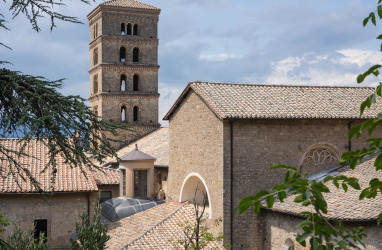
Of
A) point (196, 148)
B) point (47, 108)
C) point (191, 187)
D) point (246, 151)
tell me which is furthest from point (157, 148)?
point (47, 108)

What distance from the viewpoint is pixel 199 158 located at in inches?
754

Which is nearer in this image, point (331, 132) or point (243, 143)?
point (243, 143)

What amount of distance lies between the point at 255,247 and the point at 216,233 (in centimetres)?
146

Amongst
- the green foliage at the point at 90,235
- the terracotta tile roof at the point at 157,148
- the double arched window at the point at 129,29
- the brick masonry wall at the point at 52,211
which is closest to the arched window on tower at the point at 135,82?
the double arched window at the point at 129,29

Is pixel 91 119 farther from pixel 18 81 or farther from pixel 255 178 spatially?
pixel 255 178

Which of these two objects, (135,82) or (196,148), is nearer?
(196,148)

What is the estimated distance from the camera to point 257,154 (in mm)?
17688

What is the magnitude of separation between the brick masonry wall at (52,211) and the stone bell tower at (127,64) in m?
15.3

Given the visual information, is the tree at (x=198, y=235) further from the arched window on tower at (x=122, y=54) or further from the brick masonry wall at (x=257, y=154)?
the arched window on tower at (x=122, y=54)

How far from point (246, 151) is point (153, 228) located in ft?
15.0

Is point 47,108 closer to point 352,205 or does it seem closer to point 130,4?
point 352,205

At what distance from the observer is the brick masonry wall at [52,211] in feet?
69.0

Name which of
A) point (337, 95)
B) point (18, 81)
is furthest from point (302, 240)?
point (337, 95)

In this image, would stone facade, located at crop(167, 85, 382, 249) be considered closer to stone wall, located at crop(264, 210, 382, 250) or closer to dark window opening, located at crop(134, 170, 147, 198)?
stone wall, located at crop(264, 210, 382, 250)
